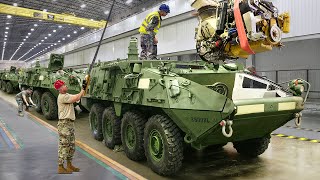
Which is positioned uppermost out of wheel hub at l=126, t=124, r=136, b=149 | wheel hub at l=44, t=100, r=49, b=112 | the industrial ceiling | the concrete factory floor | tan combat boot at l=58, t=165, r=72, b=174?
the industrial ceiling

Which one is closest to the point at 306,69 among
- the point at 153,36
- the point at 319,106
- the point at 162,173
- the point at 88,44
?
the point at 319,106

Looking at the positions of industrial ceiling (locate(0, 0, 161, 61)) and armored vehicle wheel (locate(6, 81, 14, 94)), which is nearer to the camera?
armored vehicle wheel (locate(6, 81, 14, 94))

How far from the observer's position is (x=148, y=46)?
7746mm

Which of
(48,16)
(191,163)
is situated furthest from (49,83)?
(48,16)

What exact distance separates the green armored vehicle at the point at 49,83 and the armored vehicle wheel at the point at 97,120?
2235mm

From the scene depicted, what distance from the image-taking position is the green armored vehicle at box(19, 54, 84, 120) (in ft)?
34.9

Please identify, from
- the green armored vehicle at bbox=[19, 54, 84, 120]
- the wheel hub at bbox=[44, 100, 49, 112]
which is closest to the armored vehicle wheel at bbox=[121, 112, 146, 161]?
the green armored vehicle at bbox=[19, 54, 84, 120]

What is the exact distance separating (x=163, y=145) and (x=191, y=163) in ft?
4.14

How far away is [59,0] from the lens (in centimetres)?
2914

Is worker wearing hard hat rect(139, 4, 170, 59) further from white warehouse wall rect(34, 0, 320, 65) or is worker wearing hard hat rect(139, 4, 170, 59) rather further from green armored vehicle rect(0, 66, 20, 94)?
green armored vehicle rect(0, 66, 20, 94)

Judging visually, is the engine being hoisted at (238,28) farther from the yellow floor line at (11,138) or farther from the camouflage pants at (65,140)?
the yellow floor line at (11,138)

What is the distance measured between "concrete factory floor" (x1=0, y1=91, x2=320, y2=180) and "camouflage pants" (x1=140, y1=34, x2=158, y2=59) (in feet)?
7.22

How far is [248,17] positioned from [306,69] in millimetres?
11128

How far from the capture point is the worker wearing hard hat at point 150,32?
24.3 ft
